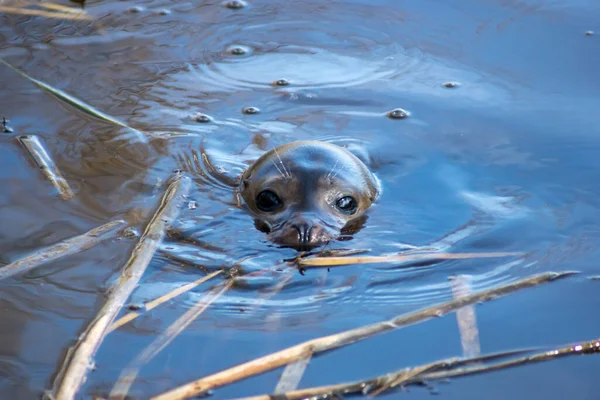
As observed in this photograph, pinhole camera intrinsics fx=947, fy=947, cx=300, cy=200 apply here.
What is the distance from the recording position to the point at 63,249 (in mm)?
4340

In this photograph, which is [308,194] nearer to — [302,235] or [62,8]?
[302,235]

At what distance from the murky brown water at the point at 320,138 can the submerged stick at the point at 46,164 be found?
0.06 meters

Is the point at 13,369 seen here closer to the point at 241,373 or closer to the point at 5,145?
the point at 241,373

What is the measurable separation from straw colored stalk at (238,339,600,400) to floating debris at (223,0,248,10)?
15.7ft

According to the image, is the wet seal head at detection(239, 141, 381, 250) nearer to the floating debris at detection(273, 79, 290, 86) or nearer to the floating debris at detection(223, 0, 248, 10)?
the floating debris at detection(273, 79, 290, 86)

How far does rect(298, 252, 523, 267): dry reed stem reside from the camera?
425 centimetres

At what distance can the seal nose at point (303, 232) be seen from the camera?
4426 mm

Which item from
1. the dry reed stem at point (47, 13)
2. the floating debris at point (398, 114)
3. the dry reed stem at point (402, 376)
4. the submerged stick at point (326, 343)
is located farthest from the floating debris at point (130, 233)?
the dry reed stem at point (47, 13)

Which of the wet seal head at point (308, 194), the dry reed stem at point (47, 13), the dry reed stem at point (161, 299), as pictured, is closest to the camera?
the dry reed stem at point (161, 299)

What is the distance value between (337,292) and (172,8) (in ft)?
13.8

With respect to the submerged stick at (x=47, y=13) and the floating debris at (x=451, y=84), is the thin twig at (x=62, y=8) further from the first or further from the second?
the floating debris at (x=451, y=84)

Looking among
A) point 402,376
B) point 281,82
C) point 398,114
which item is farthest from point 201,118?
point 402,376

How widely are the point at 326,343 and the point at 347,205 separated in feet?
4.91

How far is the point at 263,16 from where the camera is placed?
293 inches
